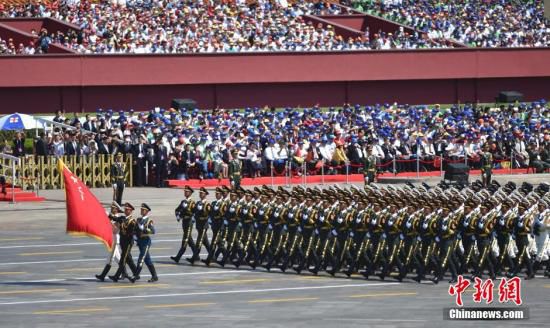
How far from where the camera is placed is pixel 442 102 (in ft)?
209

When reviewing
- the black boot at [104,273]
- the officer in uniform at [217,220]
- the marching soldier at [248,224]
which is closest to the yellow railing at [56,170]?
the officer in uniform at [217,220]

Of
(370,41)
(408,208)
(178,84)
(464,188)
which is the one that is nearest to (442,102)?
(370,41)

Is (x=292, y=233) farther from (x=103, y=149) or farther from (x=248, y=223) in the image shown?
(x=103, y=149)

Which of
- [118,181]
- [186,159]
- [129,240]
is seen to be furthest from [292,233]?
[186,159]

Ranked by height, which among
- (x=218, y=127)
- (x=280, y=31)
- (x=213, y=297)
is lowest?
(x=213, y=297)

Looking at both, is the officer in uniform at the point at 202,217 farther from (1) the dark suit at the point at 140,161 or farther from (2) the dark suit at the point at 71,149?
(1) the dark suit at the point at 140,161

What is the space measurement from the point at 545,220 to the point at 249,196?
6376mm

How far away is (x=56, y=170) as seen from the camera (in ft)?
A: 159

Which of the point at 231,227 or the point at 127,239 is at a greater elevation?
the point at 231,227

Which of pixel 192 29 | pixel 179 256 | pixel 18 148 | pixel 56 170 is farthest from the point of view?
pixel 192 29

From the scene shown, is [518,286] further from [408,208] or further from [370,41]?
[370,41]

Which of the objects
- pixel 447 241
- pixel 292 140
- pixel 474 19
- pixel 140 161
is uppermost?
pixel 474 19

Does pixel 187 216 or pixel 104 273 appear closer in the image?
pixel 104 273

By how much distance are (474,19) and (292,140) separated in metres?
17.6
